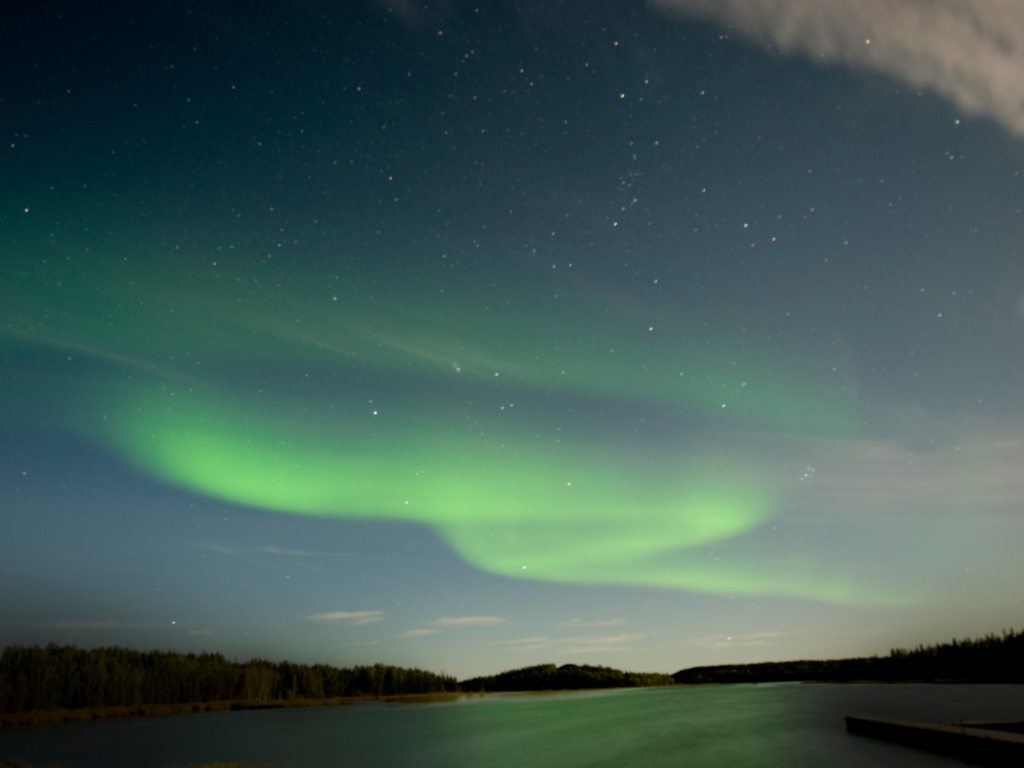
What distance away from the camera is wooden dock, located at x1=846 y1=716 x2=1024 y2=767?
28172 mm

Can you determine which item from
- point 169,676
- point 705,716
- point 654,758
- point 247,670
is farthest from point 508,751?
point 247,670

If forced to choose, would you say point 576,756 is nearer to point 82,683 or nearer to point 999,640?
point 82,683

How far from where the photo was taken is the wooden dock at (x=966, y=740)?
28.2 meters

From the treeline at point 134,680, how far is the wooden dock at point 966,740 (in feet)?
382

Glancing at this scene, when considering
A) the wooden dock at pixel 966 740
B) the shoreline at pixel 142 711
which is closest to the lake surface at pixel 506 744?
the wooden dock at pixel 966 740

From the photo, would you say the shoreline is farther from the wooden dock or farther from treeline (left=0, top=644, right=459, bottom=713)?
the wooden dock

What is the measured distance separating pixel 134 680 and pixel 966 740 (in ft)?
416

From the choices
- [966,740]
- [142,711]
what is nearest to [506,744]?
[966,740]

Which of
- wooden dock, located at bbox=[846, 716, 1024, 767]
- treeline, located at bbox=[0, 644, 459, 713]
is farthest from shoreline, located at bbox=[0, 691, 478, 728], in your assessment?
wooden dock, located at bbox=[846, 716, 1024, 767]

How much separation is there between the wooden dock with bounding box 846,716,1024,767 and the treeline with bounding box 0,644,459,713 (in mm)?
116389

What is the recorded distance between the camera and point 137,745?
197 feet

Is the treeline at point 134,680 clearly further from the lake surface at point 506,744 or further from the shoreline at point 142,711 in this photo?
the lake surface at point 506,744

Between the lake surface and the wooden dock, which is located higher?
the wooden dock

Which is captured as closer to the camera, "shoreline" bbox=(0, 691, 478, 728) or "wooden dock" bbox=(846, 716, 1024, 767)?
"wooden dock" bbox=(846, 716, 1024, 767)
